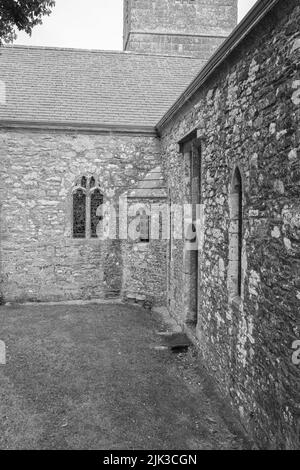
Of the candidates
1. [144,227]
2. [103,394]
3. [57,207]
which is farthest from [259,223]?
[57,207]

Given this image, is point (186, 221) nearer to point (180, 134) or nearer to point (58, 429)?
point (180, 134)

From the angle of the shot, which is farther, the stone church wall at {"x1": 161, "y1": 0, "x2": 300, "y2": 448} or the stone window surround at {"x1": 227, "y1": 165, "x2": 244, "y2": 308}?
the stone window surround at {"x1": 227, "y1": 165, "x2": 244, "y2": 308}

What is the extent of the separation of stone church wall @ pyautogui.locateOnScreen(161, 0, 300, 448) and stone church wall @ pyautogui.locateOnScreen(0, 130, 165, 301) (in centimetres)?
532

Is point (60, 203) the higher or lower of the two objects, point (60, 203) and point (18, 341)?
the higher

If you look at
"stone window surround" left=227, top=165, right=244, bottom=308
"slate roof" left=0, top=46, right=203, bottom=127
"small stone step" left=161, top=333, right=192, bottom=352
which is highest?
"slate roof" left=0, top=46, right=203, bottom=127

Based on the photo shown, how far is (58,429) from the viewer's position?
16.6 ft

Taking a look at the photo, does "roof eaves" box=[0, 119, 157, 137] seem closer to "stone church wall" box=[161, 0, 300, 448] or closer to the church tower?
"stone church wall" box=[161, 0, 300, 448]

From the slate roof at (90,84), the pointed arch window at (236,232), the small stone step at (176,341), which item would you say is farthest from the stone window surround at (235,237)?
the slate roof at (90,84)

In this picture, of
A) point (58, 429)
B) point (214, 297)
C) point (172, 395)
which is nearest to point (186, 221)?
point (214, 297)

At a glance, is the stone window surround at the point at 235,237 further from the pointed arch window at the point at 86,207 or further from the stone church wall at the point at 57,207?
the pointed arch window at the point at 86,207

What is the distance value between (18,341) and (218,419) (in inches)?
171

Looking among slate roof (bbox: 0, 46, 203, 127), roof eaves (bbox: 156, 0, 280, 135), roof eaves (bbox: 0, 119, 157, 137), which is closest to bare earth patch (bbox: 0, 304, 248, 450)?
roof eaves (bbox: 156, 0, 280, 135)

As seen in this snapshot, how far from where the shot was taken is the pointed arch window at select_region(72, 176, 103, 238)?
39.0 ft

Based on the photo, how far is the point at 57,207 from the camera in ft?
38.5
